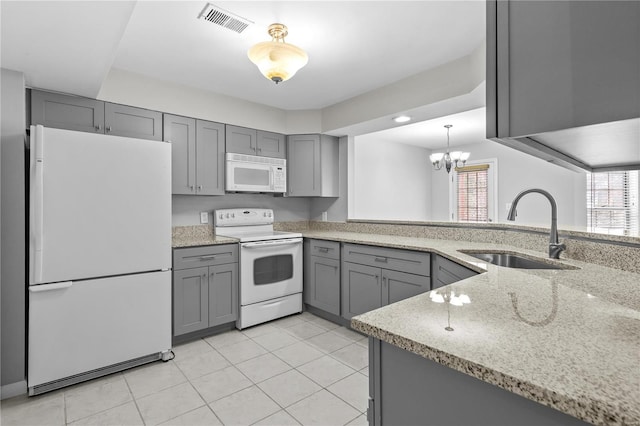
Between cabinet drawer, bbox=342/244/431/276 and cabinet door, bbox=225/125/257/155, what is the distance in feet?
5.01

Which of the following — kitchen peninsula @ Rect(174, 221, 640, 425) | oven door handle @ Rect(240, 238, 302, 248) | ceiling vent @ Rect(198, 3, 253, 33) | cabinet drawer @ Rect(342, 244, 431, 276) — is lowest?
cabinet drawer @ Rect(342, 244, 431, 276)

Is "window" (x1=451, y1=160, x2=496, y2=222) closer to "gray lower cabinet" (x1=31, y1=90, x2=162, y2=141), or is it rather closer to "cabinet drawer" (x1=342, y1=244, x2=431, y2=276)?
"cabinet drawer" (x1=342, y1=244, x2=431, y2=276)

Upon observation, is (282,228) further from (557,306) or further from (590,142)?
(590,142)

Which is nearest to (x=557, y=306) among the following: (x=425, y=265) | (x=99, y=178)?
(x=425, y=265)

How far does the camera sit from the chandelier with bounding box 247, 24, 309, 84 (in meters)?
2.01

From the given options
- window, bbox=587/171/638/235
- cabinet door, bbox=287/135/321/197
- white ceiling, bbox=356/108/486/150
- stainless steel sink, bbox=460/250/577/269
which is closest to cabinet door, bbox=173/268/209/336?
cabinet door, bbox=287/135/321/197

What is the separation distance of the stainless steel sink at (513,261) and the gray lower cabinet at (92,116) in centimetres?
287

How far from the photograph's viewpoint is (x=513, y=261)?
215 centimetres

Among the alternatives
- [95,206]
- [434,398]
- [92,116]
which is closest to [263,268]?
[95,206]

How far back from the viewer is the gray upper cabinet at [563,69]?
0.34 meters

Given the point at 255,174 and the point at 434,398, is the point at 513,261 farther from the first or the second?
the point at 255,174

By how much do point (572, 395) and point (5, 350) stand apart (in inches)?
115

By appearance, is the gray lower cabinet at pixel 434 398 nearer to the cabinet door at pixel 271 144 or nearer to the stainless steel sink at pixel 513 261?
the stainless steel sink at pixel 513 261

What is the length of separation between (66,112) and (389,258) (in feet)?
9.35
